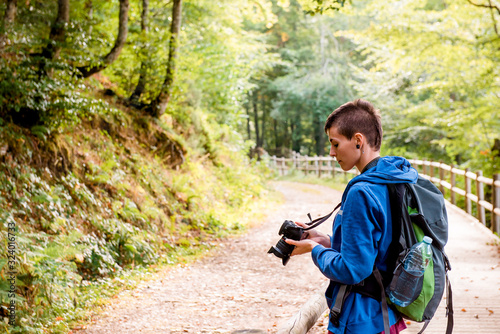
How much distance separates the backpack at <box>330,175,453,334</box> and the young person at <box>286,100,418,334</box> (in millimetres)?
29

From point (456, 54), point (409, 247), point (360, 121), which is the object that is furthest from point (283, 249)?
point (456, 54)

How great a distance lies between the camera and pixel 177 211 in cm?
1028

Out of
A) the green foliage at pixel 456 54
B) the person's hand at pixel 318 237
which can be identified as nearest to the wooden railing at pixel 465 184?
the green foliage at pixel 456 54

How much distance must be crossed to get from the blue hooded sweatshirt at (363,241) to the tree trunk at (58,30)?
666cm

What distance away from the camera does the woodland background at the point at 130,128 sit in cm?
618

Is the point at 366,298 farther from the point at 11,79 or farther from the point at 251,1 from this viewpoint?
the point at 251,1

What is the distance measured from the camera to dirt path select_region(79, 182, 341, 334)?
5270mm

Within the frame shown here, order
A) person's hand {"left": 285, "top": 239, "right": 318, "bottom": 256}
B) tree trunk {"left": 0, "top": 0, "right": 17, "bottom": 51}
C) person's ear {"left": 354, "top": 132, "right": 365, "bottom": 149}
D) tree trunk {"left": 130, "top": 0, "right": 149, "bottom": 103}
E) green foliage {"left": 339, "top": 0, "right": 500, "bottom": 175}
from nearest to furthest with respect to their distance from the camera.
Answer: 1. person's ear {"left": 354, "top": 132, "right": 365, "bottom": 149}
2. person's hand {"left": 285, "top": 239, "right": 318, "bottom": 256}
3. tree trunk {"left": 0, "top": 0, "right": 17, "bottom": 51}
4. tree trunk {"left": 130, "top": 0, "right": 149, "bottom": 103}
5. green foliage {"left": 339, "top": 0, "right": 500, "bottom": 175}

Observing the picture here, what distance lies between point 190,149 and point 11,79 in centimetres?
682

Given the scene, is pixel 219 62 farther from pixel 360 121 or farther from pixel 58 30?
pixel 360 121

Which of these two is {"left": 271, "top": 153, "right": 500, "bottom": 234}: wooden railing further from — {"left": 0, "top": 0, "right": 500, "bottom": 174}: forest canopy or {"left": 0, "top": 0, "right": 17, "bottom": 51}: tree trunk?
{"left": 0, "top": 0, "right": 17, "bottom": 51}: tree trunk

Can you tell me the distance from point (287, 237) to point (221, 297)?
437 cm

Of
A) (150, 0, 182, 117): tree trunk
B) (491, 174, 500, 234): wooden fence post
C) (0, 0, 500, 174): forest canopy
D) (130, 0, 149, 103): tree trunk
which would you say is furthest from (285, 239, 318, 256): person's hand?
(150, 0, 182, 117): tree trunk

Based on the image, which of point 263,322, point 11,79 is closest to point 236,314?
point 263,322
